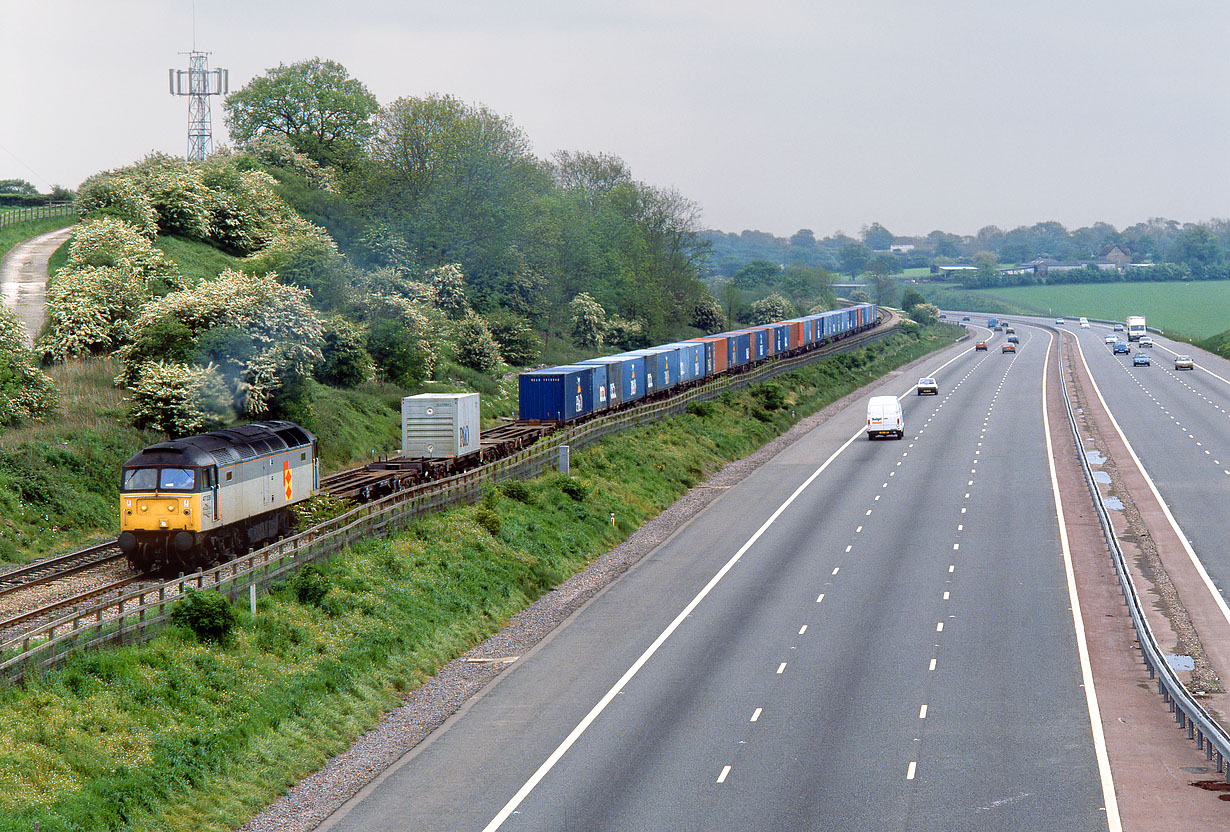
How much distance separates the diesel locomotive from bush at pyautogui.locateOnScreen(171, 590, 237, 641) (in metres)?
4.82

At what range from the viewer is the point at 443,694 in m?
30.2

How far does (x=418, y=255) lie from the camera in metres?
→ 101

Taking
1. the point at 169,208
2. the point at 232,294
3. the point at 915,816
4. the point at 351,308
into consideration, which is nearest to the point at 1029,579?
the point at 915,816

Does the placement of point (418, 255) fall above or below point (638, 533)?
above

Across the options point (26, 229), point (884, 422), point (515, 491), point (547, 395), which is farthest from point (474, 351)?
point (515, 491)

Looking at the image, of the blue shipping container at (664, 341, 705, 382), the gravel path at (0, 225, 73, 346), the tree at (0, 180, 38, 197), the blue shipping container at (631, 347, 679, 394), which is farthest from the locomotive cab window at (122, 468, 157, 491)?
the tree at (0, 180, 38, 197)

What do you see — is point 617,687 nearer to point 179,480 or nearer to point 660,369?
point 179,480

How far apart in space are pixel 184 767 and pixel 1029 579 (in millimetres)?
27831

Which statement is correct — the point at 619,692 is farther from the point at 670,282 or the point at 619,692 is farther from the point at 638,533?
the point at 670,282

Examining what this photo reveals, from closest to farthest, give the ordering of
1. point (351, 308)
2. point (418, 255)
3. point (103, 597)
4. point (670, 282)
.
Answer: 1. point (103, 597)
2. point (351, 308)
3. point (418, 255)
4. point (670, 282)

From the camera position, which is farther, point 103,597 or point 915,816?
point 103,597

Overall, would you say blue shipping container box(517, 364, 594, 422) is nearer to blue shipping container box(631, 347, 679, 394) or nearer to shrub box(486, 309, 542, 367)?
blue shipping container box(631, 347, 679, 394)

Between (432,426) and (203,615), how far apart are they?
20.0 m

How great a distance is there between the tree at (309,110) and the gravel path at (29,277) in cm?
3946
